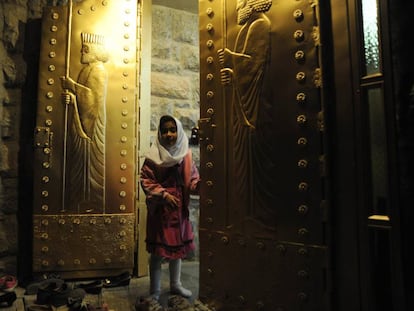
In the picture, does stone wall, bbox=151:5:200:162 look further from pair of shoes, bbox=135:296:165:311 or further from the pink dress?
pair of shoes, bbox=135:296:165:311

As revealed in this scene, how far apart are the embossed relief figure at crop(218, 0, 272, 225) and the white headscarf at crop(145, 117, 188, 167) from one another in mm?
594

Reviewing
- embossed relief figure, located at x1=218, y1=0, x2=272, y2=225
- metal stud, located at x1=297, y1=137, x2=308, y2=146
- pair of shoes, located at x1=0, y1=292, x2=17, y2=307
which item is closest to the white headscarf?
embossed relief figure, located at x1=218, y1=0, x2=272, y2=225

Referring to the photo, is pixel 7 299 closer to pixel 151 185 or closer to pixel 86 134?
pixel 151 185

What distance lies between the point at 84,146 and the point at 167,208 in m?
0.89

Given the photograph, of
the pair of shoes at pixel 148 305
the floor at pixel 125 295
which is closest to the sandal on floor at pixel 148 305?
the pair of shoes at pixel 148 305

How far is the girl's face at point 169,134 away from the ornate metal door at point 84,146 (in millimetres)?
522

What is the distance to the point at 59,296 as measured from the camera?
7.25 feet

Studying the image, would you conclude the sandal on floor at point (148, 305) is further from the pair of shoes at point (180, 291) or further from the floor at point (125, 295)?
the pair of shoes at point (180, 291)

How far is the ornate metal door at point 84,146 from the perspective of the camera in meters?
2.79

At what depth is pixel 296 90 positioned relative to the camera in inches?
65.7

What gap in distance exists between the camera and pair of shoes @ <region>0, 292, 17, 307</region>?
2.27 m

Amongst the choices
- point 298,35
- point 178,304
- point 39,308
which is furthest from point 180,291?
point 298,35

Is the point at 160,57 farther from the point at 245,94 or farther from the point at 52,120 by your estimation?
the point at 245,94

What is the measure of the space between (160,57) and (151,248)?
178 cm
